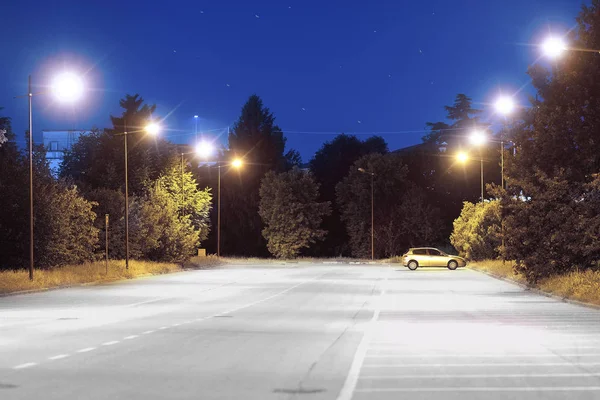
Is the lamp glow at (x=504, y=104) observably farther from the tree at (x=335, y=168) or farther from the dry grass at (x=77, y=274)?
the tree at (x=335, y=168)

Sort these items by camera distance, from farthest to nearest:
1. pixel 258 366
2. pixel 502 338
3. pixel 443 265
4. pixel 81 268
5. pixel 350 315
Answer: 1. pixel 443 265
2. pixel 81 268
3. pixel 350 315
4. pixel 502 338
5. pixel 258 366

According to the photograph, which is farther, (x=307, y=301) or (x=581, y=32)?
(x=581, y=32)

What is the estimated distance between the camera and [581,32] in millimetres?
35688

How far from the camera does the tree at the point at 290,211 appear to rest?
333 ft

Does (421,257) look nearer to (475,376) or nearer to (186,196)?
(186,196)

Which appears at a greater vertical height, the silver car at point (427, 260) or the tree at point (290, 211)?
the tree at point (290, 211)

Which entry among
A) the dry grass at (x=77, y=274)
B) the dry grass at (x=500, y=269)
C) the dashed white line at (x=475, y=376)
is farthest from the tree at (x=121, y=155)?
the dashed white line at (x=475, y=376)

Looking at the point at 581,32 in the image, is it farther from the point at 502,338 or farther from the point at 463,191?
the point at 463,191

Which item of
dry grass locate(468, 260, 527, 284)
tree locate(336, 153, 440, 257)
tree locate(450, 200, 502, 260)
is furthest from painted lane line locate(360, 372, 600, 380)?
tree locate(336, 153, 440, 257)

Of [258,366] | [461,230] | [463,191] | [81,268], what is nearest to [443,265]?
[461,230]

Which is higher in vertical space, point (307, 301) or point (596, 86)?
point (596, 86)

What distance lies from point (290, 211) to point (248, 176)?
11.7 meters

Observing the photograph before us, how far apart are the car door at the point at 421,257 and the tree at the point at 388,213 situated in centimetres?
3299

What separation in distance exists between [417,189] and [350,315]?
80129 millimetres
